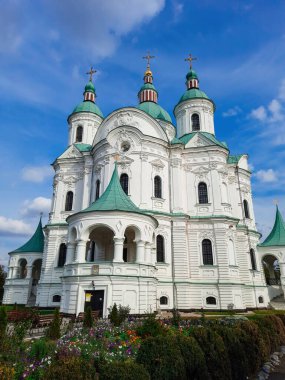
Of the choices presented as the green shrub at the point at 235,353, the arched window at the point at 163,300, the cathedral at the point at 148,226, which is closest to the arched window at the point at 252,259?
the cathedral at the point at 148,226

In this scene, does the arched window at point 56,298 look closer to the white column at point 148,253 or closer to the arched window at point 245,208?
the white column at point 148,253

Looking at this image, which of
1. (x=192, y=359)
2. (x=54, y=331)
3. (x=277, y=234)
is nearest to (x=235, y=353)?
(x=192, y=359)

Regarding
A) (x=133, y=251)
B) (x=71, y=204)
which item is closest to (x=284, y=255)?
(x=133, y=251)

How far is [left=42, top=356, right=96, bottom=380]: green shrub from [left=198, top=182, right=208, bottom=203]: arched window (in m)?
24.5

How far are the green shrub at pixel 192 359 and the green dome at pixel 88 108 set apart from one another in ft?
108

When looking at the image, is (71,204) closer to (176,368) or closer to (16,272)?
(16,272)

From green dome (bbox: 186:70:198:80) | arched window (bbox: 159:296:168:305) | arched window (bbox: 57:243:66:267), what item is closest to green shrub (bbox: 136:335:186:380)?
arched window (bbox: 159:296:168:305)

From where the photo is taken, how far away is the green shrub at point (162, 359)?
22.9 ft

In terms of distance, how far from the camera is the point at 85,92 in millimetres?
39656

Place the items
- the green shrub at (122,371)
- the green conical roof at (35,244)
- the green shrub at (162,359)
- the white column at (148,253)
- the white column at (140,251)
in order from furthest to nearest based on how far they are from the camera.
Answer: the green conical roof at (35,244) < the white column at (148,253) < the white column at (140,251) < the green shrub at (162,359) < the green shrub at (122,371)

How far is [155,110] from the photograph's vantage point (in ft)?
116

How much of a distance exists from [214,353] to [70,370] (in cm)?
451

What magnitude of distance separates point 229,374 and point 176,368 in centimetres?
235

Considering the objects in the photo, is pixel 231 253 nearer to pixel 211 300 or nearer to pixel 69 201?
pixel 211 300
